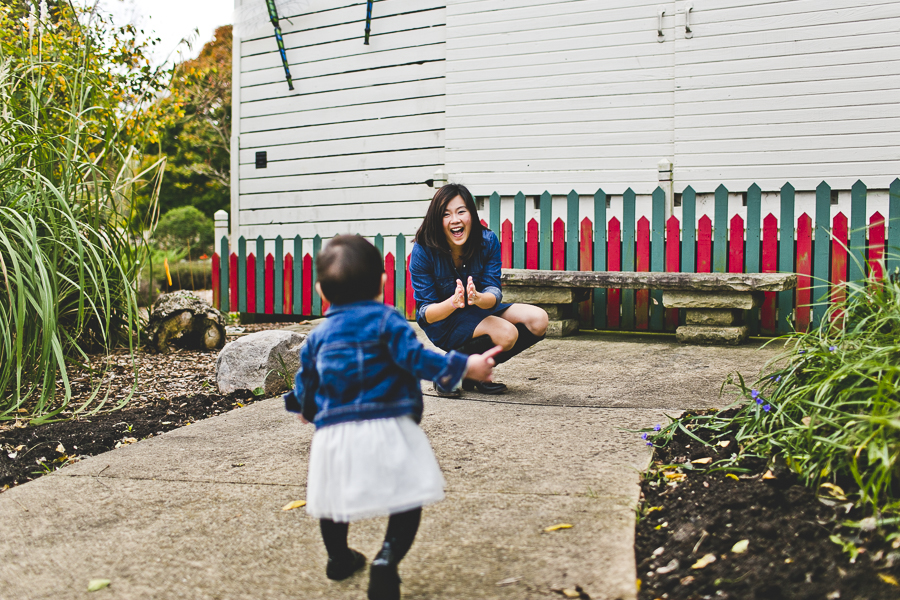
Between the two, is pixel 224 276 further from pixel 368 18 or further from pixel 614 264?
pixel 614 264

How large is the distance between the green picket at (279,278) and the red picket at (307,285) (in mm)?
338

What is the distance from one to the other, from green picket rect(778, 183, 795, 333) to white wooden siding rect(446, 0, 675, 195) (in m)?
1.82

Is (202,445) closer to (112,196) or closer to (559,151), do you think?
(112,196)

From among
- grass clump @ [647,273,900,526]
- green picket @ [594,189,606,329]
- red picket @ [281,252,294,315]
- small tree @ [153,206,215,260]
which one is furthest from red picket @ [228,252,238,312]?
small tree @ [153,206,215,260]

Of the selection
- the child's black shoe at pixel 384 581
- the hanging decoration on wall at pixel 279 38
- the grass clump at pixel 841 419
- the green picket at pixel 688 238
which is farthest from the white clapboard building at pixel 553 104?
the child's black shoe at pixel 384 581

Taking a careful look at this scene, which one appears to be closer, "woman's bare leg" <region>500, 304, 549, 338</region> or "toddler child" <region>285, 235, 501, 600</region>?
"toddler child" <region>285, 235, 501, 600</region>

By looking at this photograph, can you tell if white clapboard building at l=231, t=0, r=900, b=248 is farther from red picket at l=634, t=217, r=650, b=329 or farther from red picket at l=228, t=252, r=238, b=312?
red picket at l=634, t=217, r=650, b=329

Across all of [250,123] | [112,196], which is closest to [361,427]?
[112,196]

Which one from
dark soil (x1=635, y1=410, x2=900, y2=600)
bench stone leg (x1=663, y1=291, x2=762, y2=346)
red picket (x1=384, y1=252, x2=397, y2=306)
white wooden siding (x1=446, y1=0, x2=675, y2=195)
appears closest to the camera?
dark soil (x1=635, y1=410, x2=900, y2=600)

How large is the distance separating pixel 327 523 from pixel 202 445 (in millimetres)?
1590

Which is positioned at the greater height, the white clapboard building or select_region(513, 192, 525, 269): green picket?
the white clapboard building

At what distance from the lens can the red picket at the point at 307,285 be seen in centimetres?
854

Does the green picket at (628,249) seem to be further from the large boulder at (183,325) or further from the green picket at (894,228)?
the large boulder at (183,325)

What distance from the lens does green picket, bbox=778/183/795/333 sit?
5.98 metres
